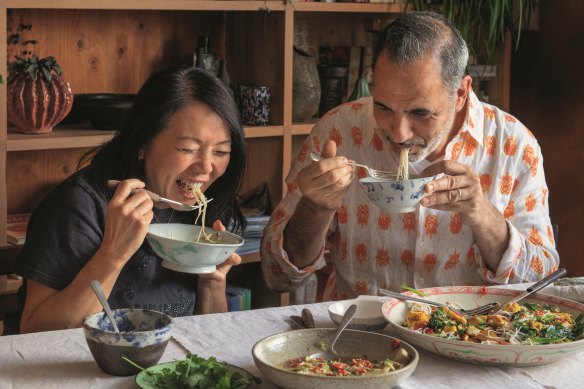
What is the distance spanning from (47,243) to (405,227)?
0.94m

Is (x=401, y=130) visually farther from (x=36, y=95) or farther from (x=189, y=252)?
(x=36, y=95)

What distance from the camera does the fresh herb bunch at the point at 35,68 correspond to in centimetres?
279

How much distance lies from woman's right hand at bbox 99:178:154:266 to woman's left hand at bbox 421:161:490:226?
62 centimetres

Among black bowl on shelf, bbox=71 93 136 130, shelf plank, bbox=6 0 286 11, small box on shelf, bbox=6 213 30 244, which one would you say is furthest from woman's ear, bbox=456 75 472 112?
small box on shelf, bbox=6 213 30 244

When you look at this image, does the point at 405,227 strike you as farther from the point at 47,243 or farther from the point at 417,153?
the point at 47,243

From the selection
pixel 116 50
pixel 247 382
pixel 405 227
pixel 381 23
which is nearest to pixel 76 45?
pixel 116 50

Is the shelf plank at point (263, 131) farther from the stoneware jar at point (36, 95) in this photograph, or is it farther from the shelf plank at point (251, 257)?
the stoneware jar at point (36, 95)

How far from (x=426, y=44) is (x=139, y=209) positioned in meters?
0.84

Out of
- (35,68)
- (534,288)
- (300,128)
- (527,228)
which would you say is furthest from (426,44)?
(35,68)

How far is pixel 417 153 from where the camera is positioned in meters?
2.20

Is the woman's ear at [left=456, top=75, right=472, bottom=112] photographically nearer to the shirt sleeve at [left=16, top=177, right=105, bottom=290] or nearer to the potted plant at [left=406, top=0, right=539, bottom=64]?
the shirt sleeve at [left=16, top=177, right=105, bottom=290]

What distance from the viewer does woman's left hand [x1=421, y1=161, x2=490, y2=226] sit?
200 centimetres

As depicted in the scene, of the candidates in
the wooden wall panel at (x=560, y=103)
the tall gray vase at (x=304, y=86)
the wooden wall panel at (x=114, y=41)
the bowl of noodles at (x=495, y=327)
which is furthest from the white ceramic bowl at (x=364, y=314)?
the wooden wall panel at (x=560, y=103)

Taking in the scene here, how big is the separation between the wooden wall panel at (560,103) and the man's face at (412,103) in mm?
1586
